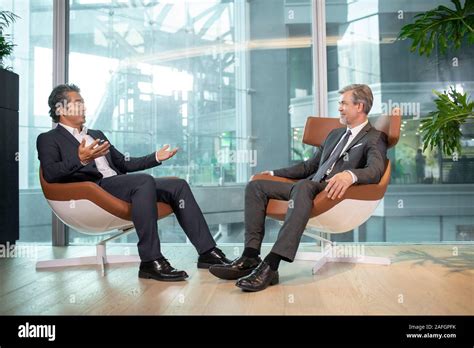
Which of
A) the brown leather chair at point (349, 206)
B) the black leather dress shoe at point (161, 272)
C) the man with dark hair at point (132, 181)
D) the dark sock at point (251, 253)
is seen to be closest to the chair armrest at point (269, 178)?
the brown leather chair at point (349, 206)

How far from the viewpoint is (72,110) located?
344 cm

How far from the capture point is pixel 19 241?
4684 millimetres

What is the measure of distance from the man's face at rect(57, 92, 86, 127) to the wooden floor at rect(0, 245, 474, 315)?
94 centimetres

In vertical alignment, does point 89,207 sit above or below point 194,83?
below

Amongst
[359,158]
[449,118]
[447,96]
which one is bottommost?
[359,158]

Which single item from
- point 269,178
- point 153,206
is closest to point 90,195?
point 153,206

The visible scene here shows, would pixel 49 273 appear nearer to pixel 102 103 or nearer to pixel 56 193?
pixel 56 193

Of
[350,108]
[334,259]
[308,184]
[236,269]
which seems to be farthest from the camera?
[334,259]

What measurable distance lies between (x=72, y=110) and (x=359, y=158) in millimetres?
1795

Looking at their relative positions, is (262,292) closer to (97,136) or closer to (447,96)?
(97,136)

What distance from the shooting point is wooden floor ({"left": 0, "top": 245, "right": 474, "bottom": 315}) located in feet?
7.83

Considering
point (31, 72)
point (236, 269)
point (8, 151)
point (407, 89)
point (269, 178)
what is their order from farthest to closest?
point (31, 72) < point (407, 89) < point (8, 151) < point (269, 178) < point (236, 269)

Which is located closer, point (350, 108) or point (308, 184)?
point (308, 184)
